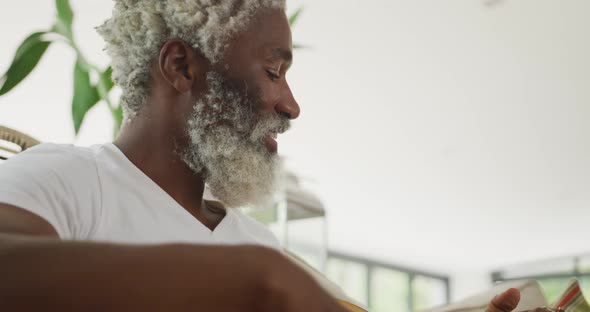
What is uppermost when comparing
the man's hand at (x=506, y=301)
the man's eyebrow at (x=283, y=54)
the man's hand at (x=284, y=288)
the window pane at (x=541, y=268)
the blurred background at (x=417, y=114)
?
the blurred background at (x=417, y=114)

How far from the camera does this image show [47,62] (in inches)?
162

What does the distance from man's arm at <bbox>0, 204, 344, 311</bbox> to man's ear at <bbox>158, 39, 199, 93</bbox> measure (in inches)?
21.5

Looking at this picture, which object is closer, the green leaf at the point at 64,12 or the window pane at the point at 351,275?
the green leaf at the point at 64,12

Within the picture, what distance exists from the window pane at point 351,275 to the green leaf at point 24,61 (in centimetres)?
869

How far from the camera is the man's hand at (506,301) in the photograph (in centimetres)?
72

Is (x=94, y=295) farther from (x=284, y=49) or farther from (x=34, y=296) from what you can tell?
(x=284, y=49)

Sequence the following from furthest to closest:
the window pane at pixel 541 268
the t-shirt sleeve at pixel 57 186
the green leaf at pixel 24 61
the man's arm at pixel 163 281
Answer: the window pane at pixel 541 268, the green leaf at pixel 24 61, the t-shirt sleeve at pixel 57 186, the man's arm at pixel 163 281

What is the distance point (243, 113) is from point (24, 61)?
496 mm

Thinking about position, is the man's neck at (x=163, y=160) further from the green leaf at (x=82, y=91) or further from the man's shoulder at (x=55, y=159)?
the green leaf at (x=82, y=91)

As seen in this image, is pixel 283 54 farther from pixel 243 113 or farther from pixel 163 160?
pixel 163 160

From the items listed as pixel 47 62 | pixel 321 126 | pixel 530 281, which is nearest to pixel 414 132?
pixel 321 126

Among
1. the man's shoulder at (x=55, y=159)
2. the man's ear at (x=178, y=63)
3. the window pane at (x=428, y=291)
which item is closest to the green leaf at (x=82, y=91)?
the man's ear at (x=178, y=63)

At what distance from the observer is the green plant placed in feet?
3.63

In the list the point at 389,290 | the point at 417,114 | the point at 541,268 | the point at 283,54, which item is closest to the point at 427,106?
the point at 417,114
